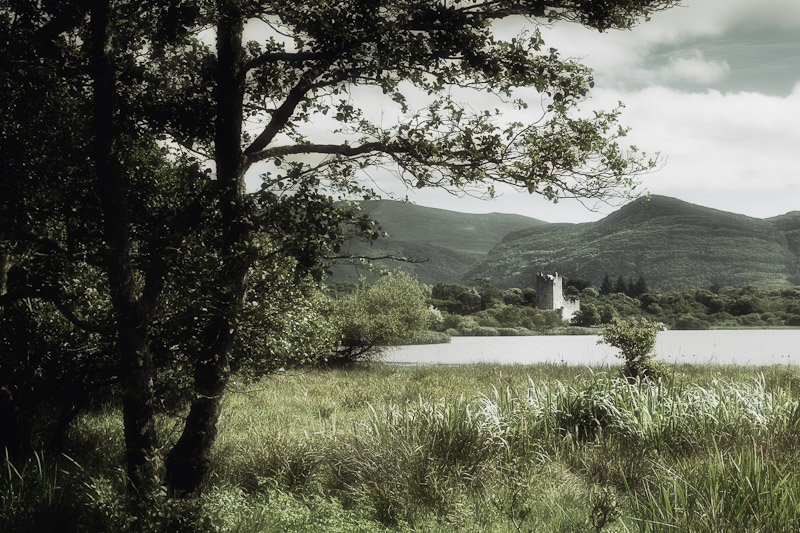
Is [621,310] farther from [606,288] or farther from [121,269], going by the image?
[121,269]

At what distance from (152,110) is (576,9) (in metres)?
5.16

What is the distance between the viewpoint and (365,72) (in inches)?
274

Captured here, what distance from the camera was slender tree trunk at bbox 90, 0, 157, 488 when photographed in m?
6.37

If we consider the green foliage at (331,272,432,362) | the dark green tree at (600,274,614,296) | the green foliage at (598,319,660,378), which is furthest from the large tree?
the dark green tree at (600,274,614,296)

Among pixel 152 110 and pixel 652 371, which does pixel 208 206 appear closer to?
pixel 152 110

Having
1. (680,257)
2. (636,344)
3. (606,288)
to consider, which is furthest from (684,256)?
(636,344)

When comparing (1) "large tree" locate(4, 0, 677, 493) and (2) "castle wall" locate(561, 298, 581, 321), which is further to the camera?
(2) "castle wall" locate(561, 298, 581, 321)

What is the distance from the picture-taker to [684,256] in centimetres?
16338

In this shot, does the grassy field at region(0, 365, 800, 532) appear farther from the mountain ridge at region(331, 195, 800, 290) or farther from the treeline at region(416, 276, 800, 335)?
the mountain ridge at region(331, 195, 800, 290)

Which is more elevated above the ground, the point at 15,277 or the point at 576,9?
the point at 576,9

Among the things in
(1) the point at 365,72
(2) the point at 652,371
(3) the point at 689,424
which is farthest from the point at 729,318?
(1) the point at 365,72

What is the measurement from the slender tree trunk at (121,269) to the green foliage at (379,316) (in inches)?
728

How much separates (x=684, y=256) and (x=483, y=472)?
568 feet

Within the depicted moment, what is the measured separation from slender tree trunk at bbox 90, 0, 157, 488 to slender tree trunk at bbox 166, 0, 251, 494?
588 millimetres
